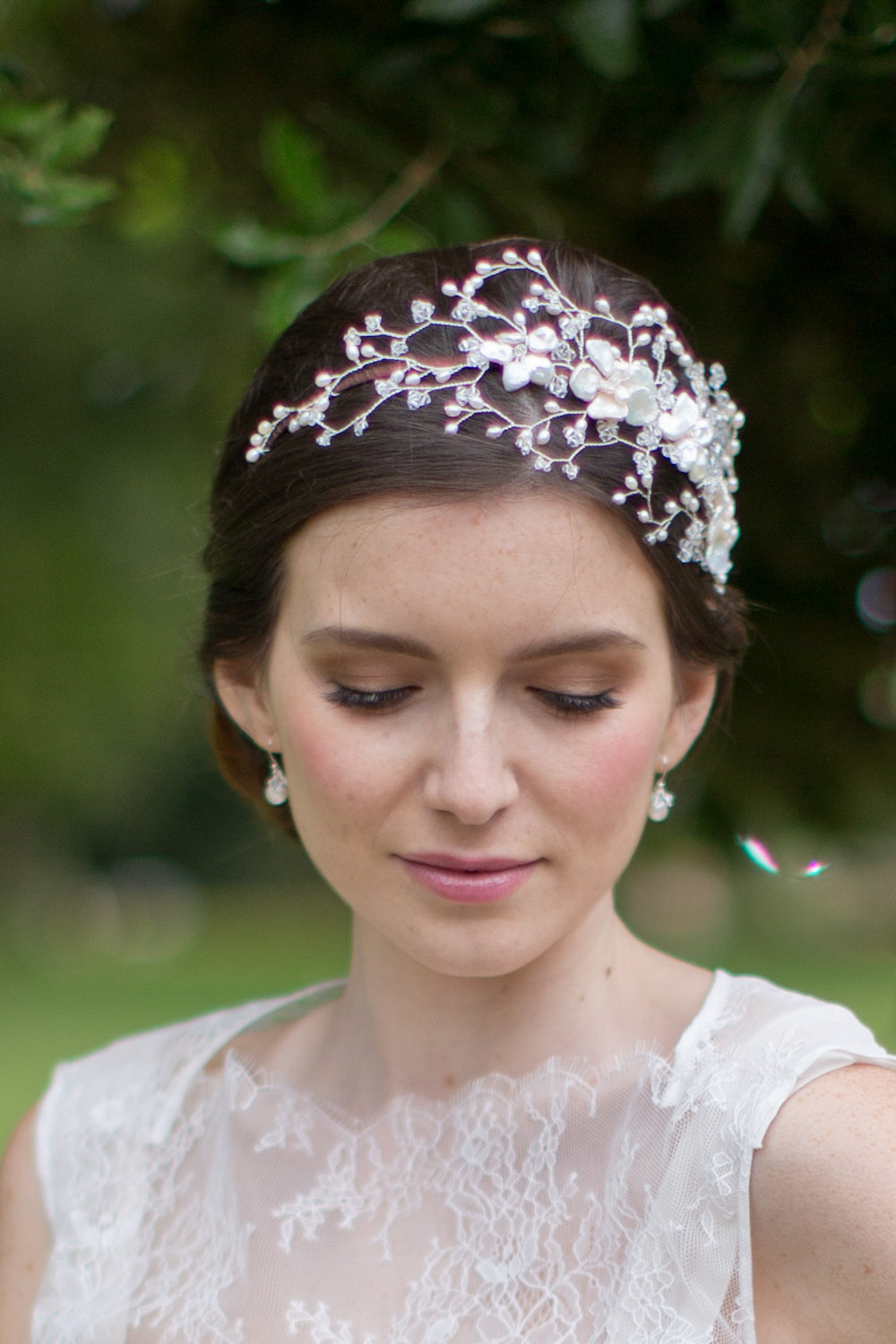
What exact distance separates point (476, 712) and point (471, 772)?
78 millimetres

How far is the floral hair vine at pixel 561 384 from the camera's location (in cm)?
179

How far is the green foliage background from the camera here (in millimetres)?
2027

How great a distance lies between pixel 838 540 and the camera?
2502 mm

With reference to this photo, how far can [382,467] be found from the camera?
5.79ft

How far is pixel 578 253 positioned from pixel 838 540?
84 cm

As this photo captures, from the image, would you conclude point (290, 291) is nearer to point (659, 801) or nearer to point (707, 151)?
point (707, 151)

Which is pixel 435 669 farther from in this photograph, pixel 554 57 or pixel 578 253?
pixel 554 57

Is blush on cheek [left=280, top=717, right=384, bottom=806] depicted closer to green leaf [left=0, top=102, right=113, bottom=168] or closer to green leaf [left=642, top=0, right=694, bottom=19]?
green leaf [left=0, top=102, right=113, bottom=168]

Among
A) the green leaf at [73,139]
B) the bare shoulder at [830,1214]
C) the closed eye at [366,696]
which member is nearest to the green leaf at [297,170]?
the green leaf at [73,139]

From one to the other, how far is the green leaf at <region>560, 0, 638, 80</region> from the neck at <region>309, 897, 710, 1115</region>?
121cm

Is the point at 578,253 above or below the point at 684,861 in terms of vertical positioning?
above

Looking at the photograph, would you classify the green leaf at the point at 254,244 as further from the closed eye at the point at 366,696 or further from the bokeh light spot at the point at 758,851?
the bokeh light spot at the point at 758,851

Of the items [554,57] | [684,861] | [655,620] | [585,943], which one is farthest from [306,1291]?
[554,57]

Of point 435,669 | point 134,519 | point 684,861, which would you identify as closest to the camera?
point 435,669
